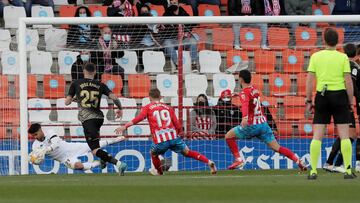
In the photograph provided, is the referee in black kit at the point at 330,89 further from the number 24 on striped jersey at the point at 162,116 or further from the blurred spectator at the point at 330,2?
the blurred spectator at the point at 330,2

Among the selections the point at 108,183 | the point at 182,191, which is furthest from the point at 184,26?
the point at 182,191

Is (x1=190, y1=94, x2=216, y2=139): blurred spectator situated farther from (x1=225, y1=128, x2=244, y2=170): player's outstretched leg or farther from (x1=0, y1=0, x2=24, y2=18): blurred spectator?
(x1=0, y1=0, x2=24, y2=18): blurred spectator

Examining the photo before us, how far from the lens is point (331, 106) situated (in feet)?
47.7

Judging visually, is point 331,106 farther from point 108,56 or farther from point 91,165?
point 108,56

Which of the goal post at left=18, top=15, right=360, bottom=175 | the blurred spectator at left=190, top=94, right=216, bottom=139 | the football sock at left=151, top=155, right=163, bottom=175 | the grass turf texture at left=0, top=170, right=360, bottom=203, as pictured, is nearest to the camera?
the grass turf texture at left=0, top=170, right=360, bottom=203

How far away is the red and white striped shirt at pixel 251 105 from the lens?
1817 centimetres

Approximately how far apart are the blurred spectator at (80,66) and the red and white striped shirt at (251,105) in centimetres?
388

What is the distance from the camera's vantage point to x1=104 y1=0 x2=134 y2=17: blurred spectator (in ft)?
78.5

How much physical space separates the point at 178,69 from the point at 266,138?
10.9 ft

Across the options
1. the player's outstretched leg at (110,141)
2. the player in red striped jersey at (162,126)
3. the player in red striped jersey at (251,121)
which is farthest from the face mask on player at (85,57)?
the player in red striped jersey at (251,121)

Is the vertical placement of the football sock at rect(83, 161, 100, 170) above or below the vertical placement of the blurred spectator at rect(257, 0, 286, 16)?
below

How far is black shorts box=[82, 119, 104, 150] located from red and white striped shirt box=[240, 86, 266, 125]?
2325 millimetres

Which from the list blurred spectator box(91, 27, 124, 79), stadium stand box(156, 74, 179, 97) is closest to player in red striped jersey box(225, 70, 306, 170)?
stadium stand box(156, 74, 179, 97)

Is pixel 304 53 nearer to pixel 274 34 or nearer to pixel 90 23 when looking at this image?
pixel 274 34
